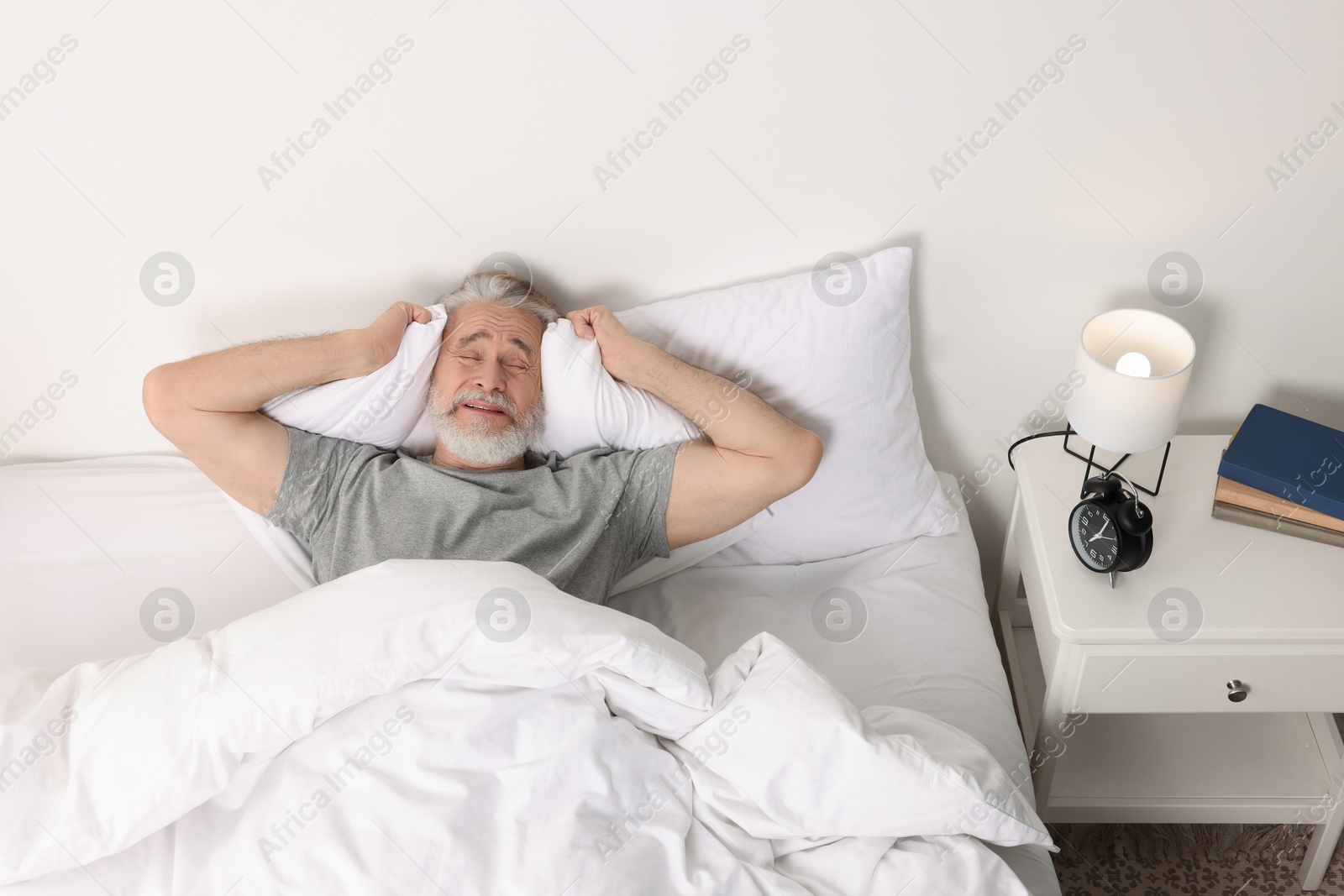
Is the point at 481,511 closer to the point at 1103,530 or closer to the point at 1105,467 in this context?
the point at 1103,530

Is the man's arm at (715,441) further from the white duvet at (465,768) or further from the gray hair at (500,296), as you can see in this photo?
the white duvet at (465,768)

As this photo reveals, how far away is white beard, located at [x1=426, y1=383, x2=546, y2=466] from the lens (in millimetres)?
1515

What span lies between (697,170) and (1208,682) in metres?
1.09

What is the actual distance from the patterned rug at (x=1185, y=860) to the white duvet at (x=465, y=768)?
677 mm

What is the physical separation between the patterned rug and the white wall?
0.75 m

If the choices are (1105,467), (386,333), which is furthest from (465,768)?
(1105,467)

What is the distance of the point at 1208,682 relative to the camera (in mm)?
1382

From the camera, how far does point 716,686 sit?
1209mm

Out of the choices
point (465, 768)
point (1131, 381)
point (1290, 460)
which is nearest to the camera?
point (465, 768)

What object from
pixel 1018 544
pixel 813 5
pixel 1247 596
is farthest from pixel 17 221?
pixel 1247 596

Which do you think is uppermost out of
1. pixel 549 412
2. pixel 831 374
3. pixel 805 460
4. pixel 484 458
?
pixel 831 374

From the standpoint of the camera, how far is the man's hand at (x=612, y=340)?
1.52 meters

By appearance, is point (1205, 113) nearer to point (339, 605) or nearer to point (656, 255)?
point (656, 255)

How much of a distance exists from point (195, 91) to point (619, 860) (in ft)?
4.22
